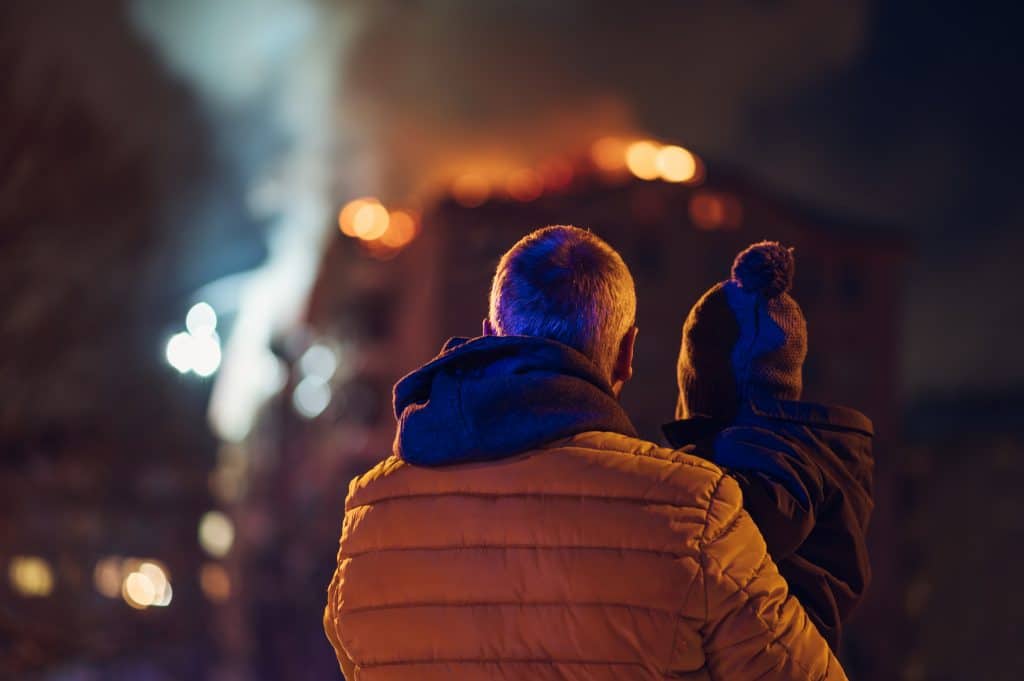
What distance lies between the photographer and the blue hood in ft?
6.42

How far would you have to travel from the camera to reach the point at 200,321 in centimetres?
737

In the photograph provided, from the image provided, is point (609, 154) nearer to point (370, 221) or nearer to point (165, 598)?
point (370, 221)

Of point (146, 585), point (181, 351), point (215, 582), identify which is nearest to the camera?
point (181, 351)

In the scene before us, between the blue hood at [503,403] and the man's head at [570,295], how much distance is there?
0.28 feet

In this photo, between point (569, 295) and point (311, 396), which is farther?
point (311, 396)

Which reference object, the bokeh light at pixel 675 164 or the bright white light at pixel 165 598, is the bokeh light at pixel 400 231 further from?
the bright white light at pixel 165 598

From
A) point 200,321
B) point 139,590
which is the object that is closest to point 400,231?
point 139,590

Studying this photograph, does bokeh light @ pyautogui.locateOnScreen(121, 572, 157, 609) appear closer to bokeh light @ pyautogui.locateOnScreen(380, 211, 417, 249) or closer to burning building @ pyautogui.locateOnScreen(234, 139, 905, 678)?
burning building @ pyautogui.locateOnScreen(234, 139, 905, 678)

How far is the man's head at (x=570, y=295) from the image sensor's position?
208 centimetres

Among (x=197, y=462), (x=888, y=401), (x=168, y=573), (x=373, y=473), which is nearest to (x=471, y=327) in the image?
(x=197, y=462)

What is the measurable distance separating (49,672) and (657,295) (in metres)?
23.0

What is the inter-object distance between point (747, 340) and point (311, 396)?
4097 centimetres

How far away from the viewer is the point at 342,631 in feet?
7.14

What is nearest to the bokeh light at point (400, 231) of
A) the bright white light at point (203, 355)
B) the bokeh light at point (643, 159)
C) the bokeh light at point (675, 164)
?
the bokeh light at point (643, 159)
